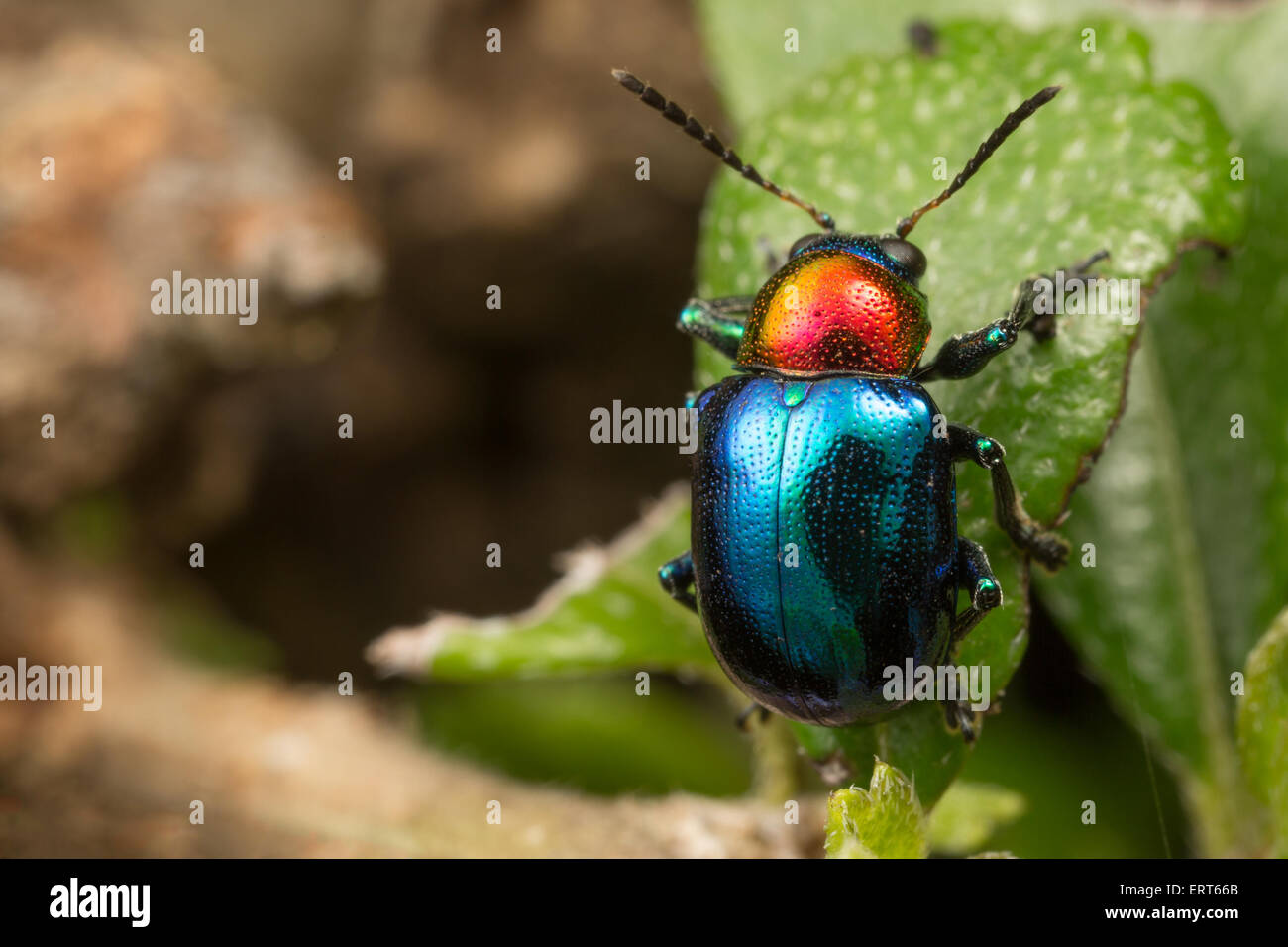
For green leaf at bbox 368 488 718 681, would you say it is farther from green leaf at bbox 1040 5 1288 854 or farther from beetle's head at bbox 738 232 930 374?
green leaf at bbox 1040 5 1288 854

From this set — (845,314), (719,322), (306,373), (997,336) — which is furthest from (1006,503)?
(306,373)

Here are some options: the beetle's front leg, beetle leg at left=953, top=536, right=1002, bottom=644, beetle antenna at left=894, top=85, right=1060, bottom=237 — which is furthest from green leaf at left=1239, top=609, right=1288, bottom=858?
beetle antenna at left=894, top=85, right=1060, bottom=237

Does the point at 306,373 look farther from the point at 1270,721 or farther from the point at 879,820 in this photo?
the point at 1270,721

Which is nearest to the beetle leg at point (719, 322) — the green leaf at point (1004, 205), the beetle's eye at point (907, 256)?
the green leaf at point (1004, 205)

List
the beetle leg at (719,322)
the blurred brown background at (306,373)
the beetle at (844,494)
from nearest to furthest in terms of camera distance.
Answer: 1. the beetle at (844,494)
2. the beetle leg at (719,322)
3. the blurred brown background at (306,373)

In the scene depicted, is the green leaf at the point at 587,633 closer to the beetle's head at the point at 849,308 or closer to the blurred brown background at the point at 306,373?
the blurred brown background at the point at 306,373

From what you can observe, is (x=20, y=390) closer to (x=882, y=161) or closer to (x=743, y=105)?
(x=743, y=105)
